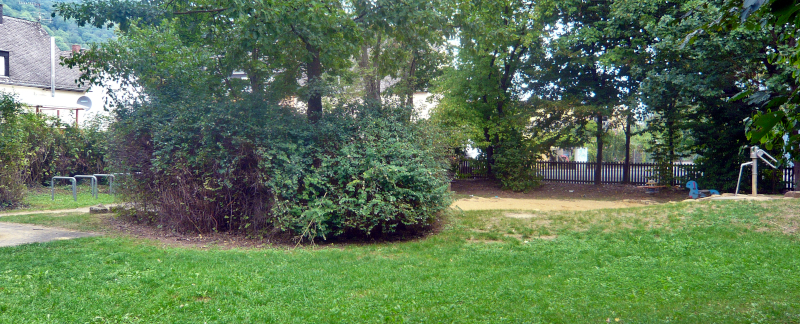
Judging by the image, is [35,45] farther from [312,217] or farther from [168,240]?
[312,217]

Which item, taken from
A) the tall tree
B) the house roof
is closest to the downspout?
the house roof

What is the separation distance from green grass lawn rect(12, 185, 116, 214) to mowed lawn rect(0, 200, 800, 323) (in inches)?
223

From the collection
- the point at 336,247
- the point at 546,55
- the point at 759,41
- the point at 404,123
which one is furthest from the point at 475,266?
the point at 546,55

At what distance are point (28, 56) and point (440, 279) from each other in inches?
1130

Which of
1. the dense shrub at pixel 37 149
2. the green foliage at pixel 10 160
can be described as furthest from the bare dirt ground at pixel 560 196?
the green foliage at pixel 10 160

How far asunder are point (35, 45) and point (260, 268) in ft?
92.9

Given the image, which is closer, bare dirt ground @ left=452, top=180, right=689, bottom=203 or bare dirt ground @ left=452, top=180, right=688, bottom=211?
bare dirt ground @ left=452, top=180, right=688, bottom=211

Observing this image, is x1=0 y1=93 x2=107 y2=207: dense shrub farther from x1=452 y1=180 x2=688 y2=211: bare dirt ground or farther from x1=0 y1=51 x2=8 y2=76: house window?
x1=452 y1=180 x2=688 y2=211: bare dirt ground

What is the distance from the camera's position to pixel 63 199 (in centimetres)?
1387

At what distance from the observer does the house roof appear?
2470 centimetres

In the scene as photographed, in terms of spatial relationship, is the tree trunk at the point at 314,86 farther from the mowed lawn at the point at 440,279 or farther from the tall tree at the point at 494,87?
the tall tree at the point at 494,87

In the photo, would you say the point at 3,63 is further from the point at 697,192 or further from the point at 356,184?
the point at 697,192

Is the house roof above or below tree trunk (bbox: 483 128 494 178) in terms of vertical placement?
above

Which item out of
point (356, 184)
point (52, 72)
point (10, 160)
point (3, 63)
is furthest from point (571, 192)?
point (3, 63)
